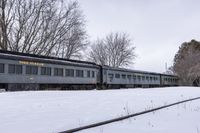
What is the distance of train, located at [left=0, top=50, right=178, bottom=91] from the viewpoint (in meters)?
21.7

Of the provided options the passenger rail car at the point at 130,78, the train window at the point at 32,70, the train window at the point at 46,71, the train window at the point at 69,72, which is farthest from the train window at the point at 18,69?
the passenger rail car at the point at 130,78

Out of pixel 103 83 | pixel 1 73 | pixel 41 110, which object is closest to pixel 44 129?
pixel 41 110

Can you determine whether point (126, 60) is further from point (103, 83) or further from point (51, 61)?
point (51, 61)

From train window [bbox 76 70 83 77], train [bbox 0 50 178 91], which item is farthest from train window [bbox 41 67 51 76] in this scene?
train window [bbox 76 70 83 77]

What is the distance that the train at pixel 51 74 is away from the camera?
21688 mm

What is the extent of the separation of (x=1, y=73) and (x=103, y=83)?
17037mm

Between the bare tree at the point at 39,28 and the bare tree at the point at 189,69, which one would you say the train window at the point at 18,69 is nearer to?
the bare tree at the point at 39,28

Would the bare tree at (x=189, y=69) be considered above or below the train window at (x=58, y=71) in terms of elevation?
above

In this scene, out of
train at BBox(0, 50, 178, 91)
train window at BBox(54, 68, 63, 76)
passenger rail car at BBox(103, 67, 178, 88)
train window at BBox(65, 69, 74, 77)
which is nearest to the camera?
train at BBox(0, 50, 178, 91)

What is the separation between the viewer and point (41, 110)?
32.3ft

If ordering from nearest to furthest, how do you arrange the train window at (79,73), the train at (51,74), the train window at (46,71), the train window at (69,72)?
1. the train at (51,74)
2. the train window at (46,71)
3. the train window at (69,72)
4. the train window at (79,73)

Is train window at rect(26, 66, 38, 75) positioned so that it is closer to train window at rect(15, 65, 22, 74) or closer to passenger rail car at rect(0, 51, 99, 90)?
passenger rail car at rect(0, 51, 99, 90)

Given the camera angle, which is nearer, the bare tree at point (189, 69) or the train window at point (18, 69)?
the train window at point (18, 69)

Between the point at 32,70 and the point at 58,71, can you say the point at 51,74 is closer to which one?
the point at 58,71
